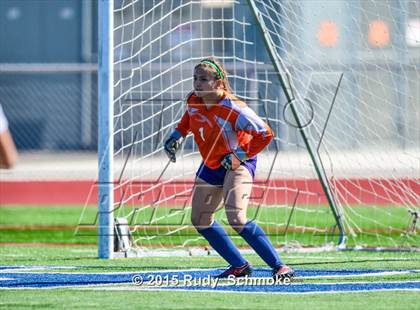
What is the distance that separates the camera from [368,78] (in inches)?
556

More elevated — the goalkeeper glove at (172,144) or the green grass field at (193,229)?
the goalkeeper glove at (172,144)

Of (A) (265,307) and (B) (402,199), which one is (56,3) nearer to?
(B) (402,199)

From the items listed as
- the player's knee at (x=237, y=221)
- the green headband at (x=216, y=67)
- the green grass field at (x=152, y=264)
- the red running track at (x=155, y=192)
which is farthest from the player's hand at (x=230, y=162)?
the red running track at (x=155, y=192)

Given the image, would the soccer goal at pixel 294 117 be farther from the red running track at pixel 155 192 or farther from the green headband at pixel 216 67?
the green headband at pixel 216 67

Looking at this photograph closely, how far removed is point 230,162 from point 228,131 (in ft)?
0.89

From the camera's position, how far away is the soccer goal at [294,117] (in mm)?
11195

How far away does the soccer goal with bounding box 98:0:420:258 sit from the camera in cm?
1120

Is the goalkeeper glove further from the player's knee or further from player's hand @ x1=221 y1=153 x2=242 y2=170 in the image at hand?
the player's knee

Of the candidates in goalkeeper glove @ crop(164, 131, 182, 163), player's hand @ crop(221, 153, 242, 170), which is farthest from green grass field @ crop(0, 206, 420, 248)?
player's hand @ crop(221, 153, 242, 170)

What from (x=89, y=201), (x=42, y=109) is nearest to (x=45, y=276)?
(x=89, y=201)

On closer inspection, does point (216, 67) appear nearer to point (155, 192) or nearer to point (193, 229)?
point (193, 229)

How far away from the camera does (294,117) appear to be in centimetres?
1143

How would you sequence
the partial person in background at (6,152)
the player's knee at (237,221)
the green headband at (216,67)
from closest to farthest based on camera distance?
the partial person in background at (6,152) < the player's knee at (237,221) < the green headband at (216,67)

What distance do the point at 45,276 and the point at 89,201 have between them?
929 cm
